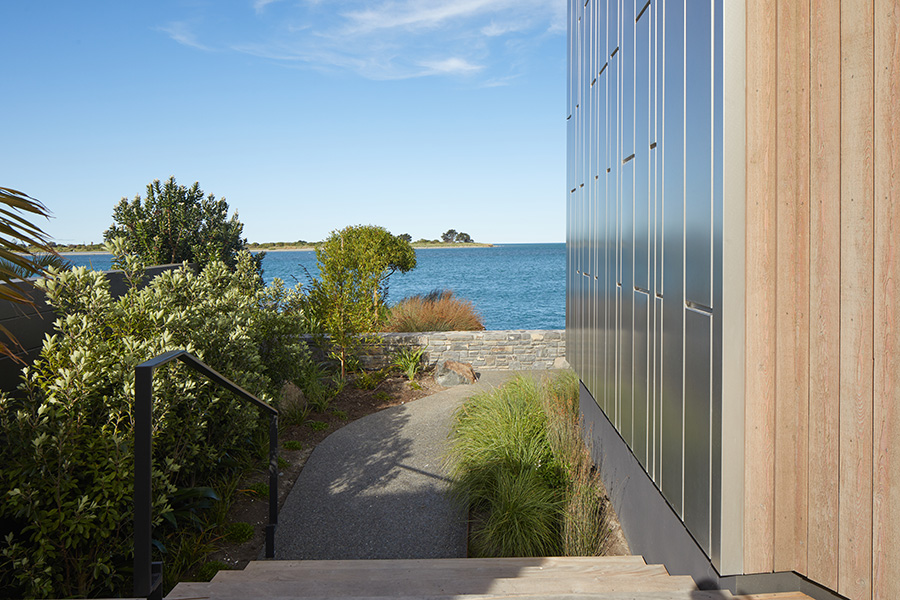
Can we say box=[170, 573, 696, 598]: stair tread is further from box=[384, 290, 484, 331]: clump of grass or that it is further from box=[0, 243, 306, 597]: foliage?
box=[384, 290, 484, 331]: clump of grass

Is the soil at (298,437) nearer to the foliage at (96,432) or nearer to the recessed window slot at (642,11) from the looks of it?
the foliage at (96,432)

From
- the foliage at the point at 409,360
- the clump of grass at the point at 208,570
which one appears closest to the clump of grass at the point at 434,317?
the foliage at the point at 409,360

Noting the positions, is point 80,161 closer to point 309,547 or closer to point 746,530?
point 309,547

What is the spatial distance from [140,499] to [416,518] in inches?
123

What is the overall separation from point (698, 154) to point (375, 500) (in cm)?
401

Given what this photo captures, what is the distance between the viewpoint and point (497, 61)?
24672 mm

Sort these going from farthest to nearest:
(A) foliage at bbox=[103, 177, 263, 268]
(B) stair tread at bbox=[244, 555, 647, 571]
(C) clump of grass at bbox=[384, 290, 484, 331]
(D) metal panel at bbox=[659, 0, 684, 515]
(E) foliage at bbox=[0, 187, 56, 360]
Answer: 1. (C) clump of grass at bbox=[384, 290, 484, 331]
2. (A) foliage at bbox=[103, 177, 263, 268]
3. (B) stair tread at bbox=[244, 555, 647, 571]
4. (D) metal panel at bbox=[659, 0, 684, 515]
5. (E) foliage at bbox=[0, 187, 56, 360]

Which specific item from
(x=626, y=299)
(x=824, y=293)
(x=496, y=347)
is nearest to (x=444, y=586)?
(x=824, y=293)

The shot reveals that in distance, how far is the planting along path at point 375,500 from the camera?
4.31m

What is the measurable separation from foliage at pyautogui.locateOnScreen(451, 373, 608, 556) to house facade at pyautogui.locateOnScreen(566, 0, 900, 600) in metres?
1.21

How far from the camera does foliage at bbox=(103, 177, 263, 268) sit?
10609 millimetres

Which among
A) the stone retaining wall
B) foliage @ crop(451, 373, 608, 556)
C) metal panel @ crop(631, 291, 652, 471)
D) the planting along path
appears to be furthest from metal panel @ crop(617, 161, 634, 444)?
the stone retaining wall

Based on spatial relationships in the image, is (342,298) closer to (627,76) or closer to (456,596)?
(627,76)

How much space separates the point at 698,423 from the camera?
2.36m
